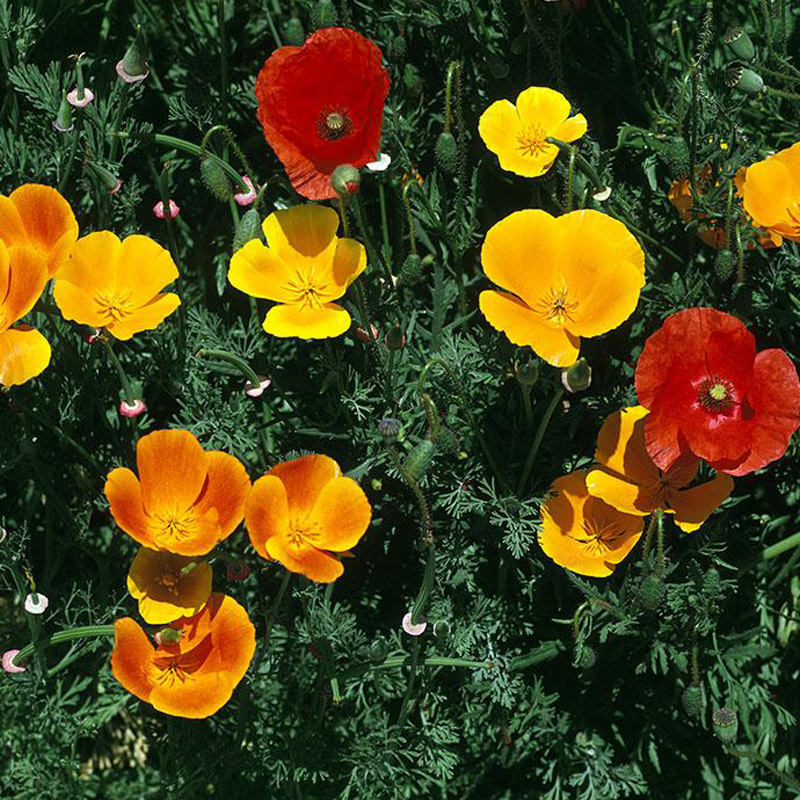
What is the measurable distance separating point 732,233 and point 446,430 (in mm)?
724

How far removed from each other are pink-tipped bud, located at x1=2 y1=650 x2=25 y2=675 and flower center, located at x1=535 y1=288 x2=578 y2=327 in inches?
43.0

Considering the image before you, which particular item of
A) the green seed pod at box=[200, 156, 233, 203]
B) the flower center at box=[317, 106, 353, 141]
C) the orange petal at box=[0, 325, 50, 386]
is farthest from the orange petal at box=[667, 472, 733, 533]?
the orange petal at box=[0, 325, 50, 386]

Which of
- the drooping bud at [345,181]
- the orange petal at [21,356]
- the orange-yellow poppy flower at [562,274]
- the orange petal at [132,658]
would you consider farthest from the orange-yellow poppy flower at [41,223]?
the orange-yellow poppy flower at [562,274]

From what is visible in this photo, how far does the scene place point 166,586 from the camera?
6.40 feet

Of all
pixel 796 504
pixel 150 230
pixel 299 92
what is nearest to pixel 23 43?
pixel 150 230

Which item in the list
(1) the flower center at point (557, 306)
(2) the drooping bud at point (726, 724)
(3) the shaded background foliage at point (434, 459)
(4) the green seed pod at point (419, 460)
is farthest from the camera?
(3) the shaded background foliage at point (434, 459)

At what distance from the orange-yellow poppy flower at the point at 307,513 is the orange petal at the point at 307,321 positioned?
0.21 meters

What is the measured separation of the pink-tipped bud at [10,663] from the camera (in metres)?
2.09

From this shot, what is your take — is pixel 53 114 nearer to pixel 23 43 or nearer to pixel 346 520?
pixel 23 43

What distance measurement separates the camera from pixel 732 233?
2.28 metres

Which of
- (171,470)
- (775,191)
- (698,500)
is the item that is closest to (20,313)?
(171,470)

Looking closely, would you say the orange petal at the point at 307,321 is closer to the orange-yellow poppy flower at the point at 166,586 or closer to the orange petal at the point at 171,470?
the orange petal at the point at 171,470

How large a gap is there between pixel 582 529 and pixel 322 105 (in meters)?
0.87

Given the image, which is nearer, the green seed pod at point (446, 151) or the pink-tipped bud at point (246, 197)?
the green seed pod at point (446, 151)
